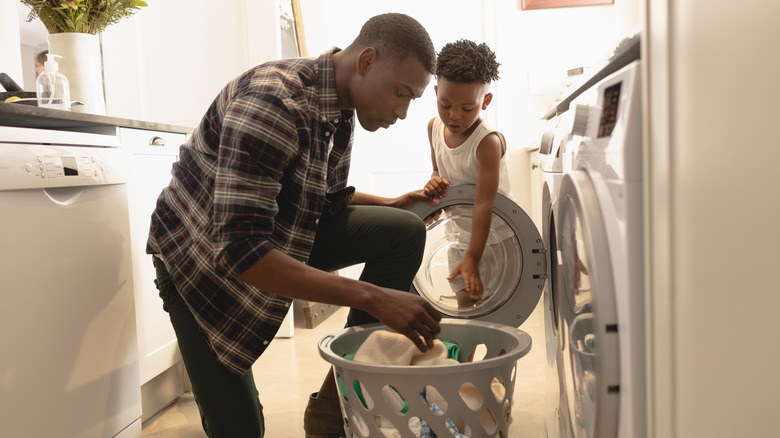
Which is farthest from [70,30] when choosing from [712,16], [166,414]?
[712,16]

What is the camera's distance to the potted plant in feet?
6.73

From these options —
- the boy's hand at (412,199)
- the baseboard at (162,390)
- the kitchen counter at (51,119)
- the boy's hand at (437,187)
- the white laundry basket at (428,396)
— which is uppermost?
the kitchen counter at (51,119)

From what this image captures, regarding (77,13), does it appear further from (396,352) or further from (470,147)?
(396,352)

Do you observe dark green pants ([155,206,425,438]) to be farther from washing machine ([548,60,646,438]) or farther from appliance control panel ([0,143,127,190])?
washing machine ([548,60,646,438])

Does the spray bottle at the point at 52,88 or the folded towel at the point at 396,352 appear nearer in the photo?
the folded towel at the point at 396,352

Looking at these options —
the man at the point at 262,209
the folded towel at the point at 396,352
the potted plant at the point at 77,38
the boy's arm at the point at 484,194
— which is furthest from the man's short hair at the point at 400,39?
the potted plant at the point at 77,38

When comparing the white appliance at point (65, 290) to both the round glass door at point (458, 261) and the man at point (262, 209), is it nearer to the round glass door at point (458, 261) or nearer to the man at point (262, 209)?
the man at point (262, 209)

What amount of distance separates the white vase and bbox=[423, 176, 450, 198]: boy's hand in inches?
42.2

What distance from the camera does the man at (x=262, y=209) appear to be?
119 centimetres

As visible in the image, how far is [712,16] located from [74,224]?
1355 millimetres

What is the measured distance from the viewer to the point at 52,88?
1.77 metres

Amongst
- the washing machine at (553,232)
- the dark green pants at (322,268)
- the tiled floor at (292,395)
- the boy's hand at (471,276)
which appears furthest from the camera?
the boy's hand at (471,276)

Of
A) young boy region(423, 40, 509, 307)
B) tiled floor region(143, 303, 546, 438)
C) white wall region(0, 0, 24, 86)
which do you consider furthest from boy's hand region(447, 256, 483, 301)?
white wall region(0, 0, 24, 86)

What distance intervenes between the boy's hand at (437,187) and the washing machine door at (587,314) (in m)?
0.85
